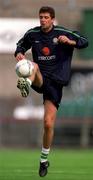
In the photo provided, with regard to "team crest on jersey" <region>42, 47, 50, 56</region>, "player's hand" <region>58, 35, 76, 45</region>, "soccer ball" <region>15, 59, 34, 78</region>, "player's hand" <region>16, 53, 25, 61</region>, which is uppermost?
"player's hand" <region>58, 35, 76, 45</region>

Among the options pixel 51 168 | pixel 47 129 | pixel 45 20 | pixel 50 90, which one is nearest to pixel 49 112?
pixel 47 129

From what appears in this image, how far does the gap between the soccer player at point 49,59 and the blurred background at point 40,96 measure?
33.0 ft

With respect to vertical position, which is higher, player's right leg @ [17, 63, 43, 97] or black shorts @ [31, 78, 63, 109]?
player's right leg @ [17, 63, 43, 97]

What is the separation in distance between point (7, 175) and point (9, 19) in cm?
1108

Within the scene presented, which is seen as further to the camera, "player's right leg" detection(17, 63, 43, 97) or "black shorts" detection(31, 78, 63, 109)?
"black shorts" detection(31, 78, 63, 109)

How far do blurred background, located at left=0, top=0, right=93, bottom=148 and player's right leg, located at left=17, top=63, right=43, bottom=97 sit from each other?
10350 mm

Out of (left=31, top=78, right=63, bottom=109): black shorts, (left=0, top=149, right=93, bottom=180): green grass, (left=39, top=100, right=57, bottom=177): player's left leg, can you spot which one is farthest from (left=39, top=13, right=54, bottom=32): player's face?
(left=0, top=149, right=93, bottom=180): green grass

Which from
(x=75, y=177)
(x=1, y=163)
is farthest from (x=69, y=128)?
(x=75, y=177)

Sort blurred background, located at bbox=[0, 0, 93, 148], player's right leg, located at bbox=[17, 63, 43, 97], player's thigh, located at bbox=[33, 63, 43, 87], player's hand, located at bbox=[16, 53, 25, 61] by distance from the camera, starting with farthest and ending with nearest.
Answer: blurred background, located at bbox=[0, 0, 93, 148]
player's hand, located at bbox=[16, 53, 25, 61]
player's thigh, located at bbox=[33, 63, 43, 87]
player's right leg, located at bbox=[17, 63, 43, 97]

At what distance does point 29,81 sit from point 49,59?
67 cm

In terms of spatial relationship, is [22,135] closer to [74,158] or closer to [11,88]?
[11,88]

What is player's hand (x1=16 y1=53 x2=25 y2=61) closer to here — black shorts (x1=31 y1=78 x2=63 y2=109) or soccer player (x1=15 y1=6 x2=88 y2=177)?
soccer player (x1=15 y1=6 x2=88 y2=177)

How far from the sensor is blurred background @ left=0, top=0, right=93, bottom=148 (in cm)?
2183

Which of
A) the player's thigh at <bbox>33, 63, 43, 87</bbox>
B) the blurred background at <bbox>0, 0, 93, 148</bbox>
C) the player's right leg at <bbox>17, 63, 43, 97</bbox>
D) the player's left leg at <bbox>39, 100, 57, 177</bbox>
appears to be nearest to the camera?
the player's right leg at <bbox>17, 63, 43, 97</bbox>
